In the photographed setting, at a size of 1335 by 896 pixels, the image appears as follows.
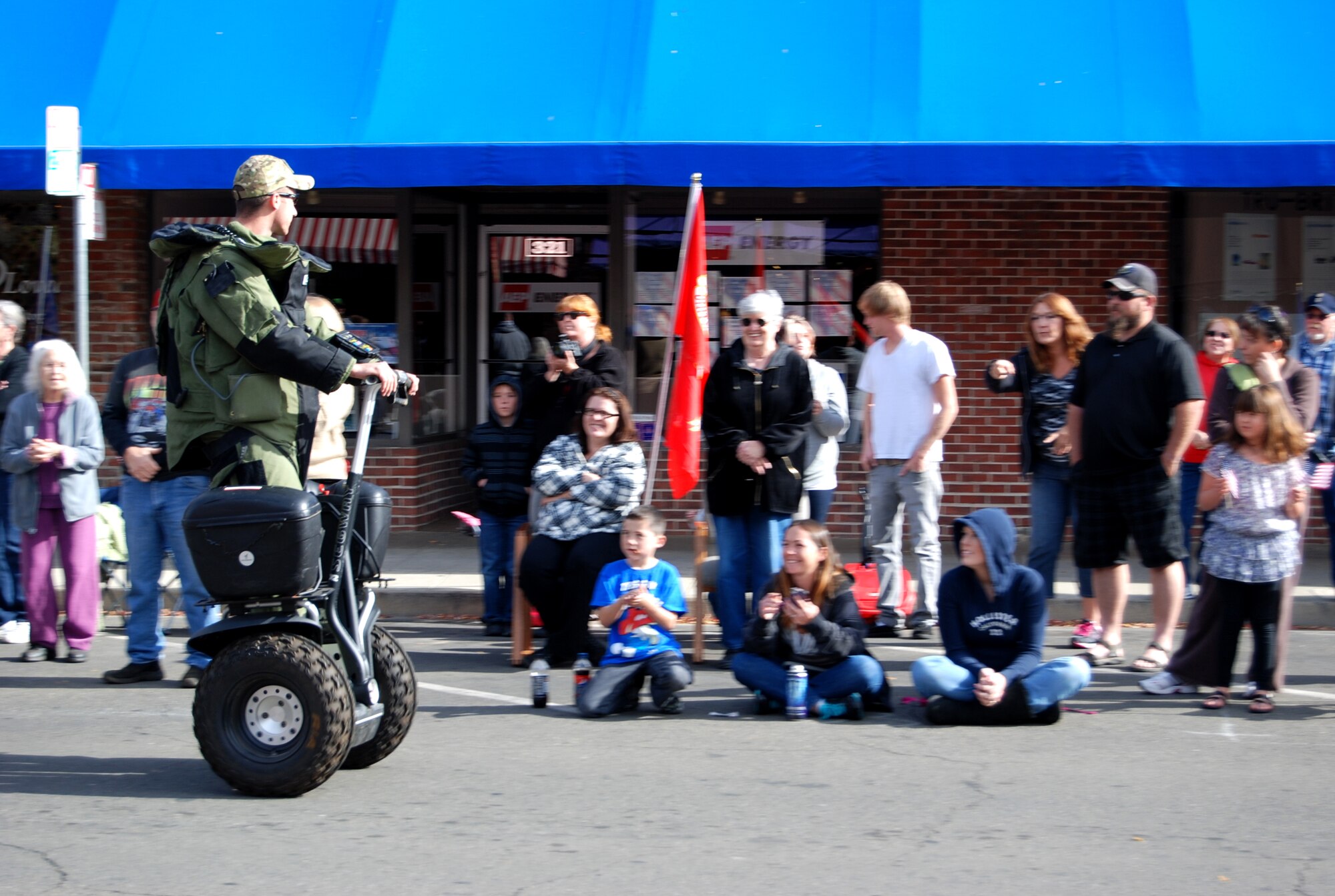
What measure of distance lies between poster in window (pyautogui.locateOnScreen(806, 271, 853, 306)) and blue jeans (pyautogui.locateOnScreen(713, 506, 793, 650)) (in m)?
3.71

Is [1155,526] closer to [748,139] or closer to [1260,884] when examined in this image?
[1260,884]

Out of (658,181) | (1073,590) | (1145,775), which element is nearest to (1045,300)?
(1073,590)

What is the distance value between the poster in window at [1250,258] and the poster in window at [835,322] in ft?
9.06

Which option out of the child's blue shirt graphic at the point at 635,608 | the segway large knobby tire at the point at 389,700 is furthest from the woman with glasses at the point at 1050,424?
the segway large knobby tire at the point at 389,700

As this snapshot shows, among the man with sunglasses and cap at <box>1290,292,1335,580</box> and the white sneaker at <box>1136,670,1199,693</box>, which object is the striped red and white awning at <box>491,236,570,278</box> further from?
the white sneaker at <box>1136,670,1199,693</box>

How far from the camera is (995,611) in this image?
6297 mm

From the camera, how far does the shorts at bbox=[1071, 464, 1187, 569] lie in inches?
279

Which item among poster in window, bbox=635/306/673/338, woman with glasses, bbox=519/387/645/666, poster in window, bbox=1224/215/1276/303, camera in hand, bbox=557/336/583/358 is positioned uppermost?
poster in window, bbox=1224/215/1276/303

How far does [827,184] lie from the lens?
365 inches

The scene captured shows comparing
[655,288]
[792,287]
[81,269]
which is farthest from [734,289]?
[81,269]

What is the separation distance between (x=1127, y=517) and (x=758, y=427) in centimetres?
189

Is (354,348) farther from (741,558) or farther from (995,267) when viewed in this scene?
(995,267)

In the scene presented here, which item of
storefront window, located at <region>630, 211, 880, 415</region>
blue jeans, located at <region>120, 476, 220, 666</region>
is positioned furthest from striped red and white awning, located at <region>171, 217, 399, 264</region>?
blue jeans, located at <region>120, 476, 220, 666</region>

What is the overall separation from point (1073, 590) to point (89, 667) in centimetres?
580
